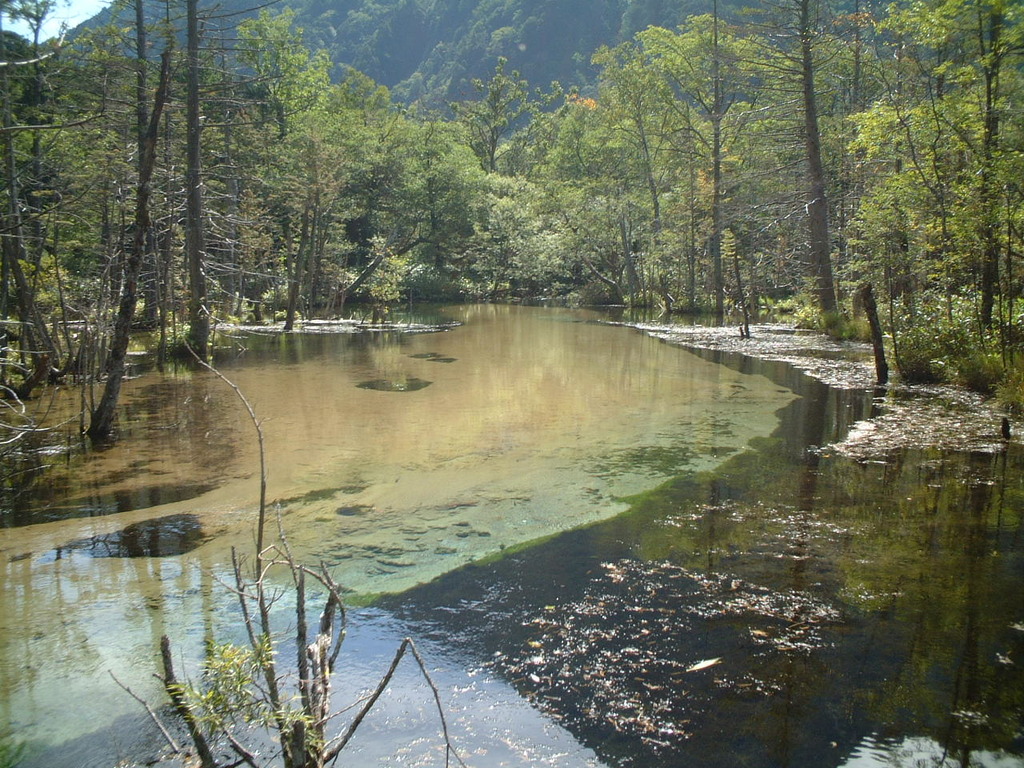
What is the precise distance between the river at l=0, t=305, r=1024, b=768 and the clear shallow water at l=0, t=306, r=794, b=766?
30 millimetres

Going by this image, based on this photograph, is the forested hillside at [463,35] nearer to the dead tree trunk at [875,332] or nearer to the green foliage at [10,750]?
the dead tree trunk at [875,332]

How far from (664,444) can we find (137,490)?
17.0ft

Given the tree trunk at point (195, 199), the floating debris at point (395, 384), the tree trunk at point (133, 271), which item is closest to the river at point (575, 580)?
the tree trunk at point (133, 271)

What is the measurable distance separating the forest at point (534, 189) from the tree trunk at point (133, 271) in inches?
1.3

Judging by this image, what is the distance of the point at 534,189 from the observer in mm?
44969

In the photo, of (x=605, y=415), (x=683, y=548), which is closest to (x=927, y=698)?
(x=683, y=548)

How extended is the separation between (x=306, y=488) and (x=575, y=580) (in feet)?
9.80

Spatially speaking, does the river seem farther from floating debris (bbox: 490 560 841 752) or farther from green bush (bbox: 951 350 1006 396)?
green bush (bbox: 951 350 1006 396)

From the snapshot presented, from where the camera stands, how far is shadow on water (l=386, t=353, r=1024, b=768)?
3.27m

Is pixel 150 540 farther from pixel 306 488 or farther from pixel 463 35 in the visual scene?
pixel 463 35

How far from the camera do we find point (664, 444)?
840 centimetres

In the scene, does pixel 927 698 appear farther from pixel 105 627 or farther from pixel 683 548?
pixel 105 627

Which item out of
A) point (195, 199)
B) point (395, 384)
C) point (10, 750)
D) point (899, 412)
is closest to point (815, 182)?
point (899, 412)

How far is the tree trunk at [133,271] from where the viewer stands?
25.7ft
